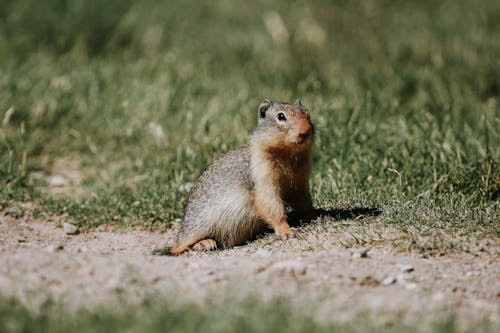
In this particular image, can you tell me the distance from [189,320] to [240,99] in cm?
512

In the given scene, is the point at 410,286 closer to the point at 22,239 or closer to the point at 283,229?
the point at 283,229

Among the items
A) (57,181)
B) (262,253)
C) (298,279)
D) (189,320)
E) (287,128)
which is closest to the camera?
(189,320)

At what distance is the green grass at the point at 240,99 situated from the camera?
250 inches

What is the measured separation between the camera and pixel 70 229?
20.1 feet

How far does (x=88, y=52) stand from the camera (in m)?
9.53

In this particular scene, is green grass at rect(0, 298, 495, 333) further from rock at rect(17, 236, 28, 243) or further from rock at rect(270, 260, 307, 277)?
rock at rect(17, 236, 28, 243)

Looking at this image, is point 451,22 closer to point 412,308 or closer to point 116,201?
point 116,201

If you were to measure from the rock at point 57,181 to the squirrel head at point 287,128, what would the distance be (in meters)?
2.52

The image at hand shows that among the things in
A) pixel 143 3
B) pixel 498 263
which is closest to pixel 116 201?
pixel 498 263

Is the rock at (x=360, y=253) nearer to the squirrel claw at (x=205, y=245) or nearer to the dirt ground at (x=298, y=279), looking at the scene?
the dirt ground at (x=298, y=279)

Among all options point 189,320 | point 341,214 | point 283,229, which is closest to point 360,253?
point 283,229

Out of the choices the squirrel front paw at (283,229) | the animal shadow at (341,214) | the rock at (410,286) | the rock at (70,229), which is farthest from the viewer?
the rock at (70,229)

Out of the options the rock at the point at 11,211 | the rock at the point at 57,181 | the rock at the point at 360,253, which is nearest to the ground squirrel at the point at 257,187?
the rock at the point at 360,253

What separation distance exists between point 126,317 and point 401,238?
2.15 meters
